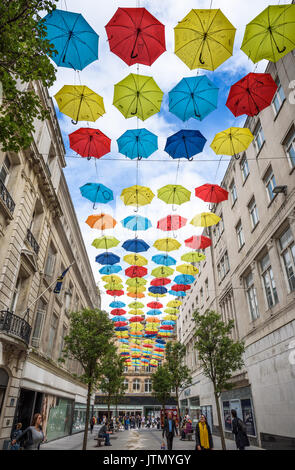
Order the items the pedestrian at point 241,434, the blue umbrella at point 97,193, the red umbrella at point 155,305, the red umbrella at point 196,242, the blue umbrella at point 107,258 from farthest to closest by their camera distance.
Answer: the red umbrella at point 155,305
the blue umbrella at point 107,258
the red umbrella at point 196,242
the blue umbrella at point 97,193
the pedestrian at point 241,434

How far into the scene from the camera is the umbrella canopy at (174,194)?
16.7 metres

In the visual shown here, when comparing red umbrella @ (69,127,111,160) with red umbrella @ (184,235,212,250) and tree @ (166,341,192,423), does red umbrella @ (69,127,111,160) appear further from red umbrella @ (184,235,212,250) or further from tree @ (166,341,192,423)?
tree @ (166,341,192,423)

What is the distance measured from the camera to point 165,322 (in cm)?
3769

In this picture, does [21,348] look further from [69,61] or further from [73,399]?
[73,399]

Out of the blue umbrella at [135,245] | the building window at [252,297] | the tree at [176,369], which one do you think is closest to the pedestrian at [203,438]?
the building window at [252,297]

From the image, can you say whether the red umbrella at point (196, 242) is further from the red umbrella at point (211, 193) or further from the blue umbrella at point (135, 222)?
the red umbrella at point (211, 193)

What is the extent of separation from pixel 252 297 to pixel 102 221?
35.0 feet

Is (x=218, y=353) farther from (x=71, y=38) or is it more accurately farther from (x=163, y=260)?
(x=71, y=38)

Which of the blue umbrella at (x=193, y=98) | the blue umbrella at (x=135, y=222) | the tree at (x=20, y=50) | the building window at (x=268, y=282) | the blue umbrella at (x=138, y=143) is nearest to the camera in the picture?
the tree at (x=20, y=50)

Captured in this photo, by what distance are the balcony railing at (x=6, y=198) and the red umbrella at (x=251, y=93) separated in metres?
10.1

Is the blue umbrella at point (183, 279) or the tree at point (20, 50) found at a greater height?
the blue umbrella at point (183, 279)

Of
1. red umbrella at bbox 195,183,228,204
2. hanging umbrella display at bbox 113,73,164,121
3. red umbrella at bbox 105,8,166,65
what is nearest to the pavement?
red umbrella at bbox 195,183,228,204

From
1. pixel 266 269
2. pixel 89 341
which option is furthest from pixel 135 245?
pixel 266 269

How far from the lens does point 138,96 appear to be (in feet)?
36.9
